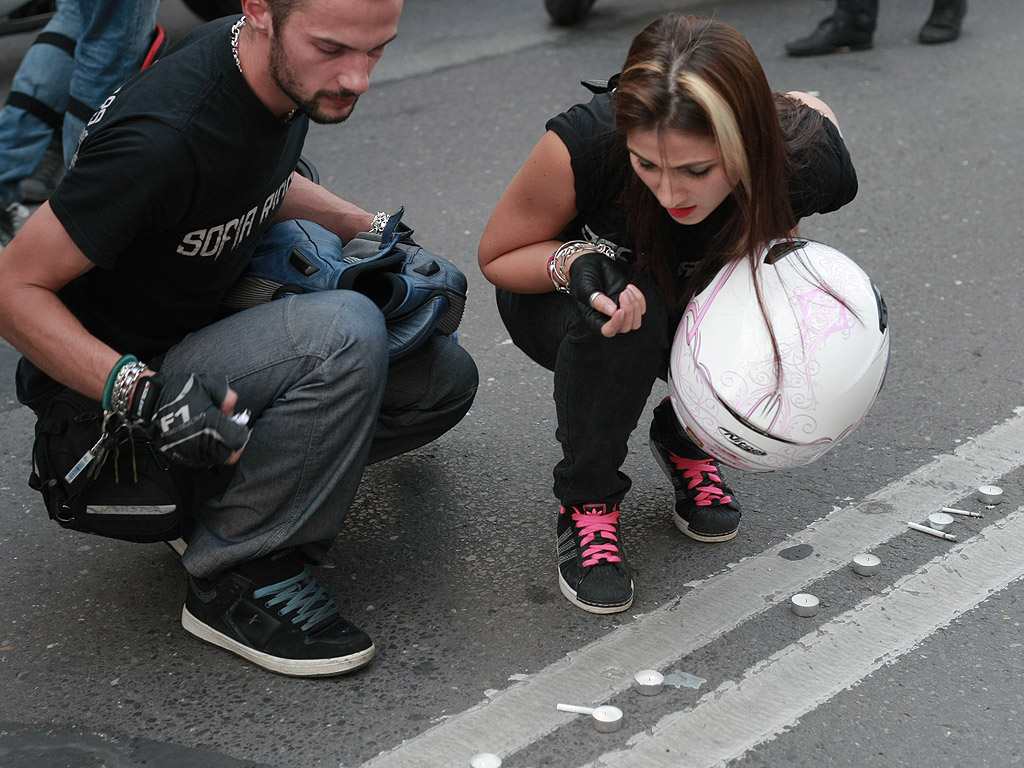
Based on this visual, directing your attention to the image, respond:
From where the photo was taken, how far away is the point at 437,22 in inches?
256

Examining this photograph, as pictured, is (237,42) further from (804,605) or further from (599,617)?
(804,605)

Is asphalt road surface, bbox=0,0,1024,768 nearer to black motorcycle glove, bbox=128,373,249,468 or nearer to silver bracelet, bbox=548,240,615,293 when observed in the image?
black motorcycle glove, bbox=128,373,249,468

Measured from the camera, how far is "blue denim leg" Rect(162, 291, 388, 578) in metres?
2.05

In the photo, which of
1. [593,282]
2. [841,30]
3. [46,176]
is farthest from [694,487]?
[841,30]

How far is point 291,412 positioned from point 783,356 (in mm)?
865

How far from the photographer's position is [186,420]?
184cm

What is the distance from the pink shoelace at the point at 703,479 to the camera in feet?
8.18

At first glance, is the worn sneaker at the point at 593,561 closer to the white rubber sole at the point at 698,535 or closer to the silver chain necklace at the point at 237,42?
the white rubber sole at the point at 698,535

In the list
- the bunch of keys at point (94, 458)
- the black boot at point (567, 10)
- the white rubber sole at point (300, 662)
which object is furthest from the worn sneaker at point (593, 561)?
the black boot at point (567, 10)

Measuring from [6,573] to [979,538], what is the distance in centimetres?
205

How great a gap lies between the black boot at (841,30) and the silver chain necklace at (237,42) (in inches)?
164

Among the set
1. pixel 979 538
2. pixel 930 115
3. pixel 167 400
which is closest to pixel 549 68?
pixel 930 115

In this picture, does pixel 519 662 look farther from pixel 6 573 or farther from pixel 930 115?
pixel 930 115

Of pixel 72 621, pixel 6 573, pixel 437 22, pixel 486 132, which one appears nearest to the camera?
pixel 72 621
